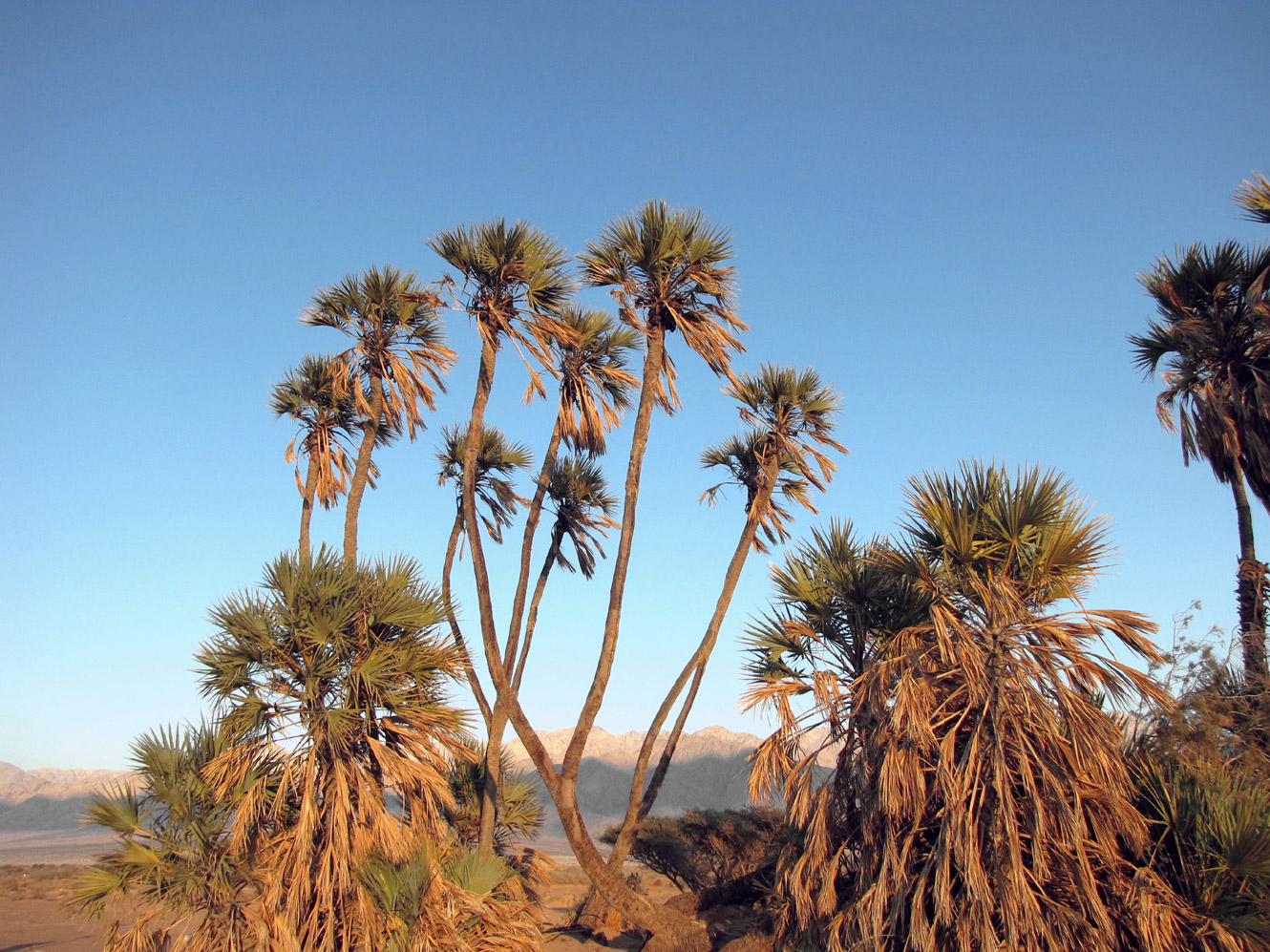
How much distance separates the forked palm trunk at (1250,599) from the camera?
12201 mm

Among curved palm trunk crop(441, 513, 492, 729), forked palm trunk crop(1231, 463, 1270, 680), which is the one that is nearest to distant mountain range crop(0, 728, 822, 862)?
curved palm trunk crop(441, 513, 492, 729)

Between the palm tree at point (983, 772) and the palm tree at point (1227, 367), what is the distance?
22.0 feet

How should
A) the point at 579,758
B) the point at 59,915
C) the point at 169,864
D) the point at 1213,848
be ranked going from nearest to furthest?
1. the point at 1213,848
2. the point at 169,864
3. the point at 579,758
4. the point at 59,915

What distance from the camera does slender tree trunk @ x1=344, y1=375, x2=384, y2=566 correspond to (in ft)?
51.2

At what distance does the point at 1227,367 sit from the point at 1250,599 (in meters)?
4.33

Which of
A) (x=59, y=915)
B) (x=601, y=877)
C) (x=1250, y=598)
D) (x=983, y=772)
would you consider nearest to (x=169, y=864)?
(x=601, y=877)

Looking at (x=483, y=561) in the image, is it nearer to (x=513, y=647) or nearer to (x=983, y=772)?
(x=513, y=647)

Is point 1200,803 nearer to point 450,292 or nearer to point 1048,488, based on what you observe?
point 1048,488

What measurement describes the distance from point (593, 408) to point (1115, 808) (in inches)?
394

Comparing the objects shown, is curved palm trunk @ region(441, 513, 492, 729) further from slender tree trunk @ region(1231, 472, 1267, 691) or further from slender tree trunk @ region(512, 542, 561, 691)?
slender tree trunk @ region(1231, 472, 1267, 691)

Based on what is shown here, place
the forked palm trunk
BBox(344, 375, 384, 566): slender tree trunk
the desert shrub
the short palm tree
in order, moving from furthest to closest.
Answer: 1. the desert shrub
2. BBox(344, 375, 384, 566): slender tree trunk
3. the forked palm trunk
4. the short palm tree

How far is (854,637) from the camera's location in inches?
500

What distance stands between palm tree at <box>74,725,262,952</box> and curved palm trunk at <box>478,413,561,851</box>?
4929 mm

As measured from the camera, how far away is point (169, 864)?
9367 mm
